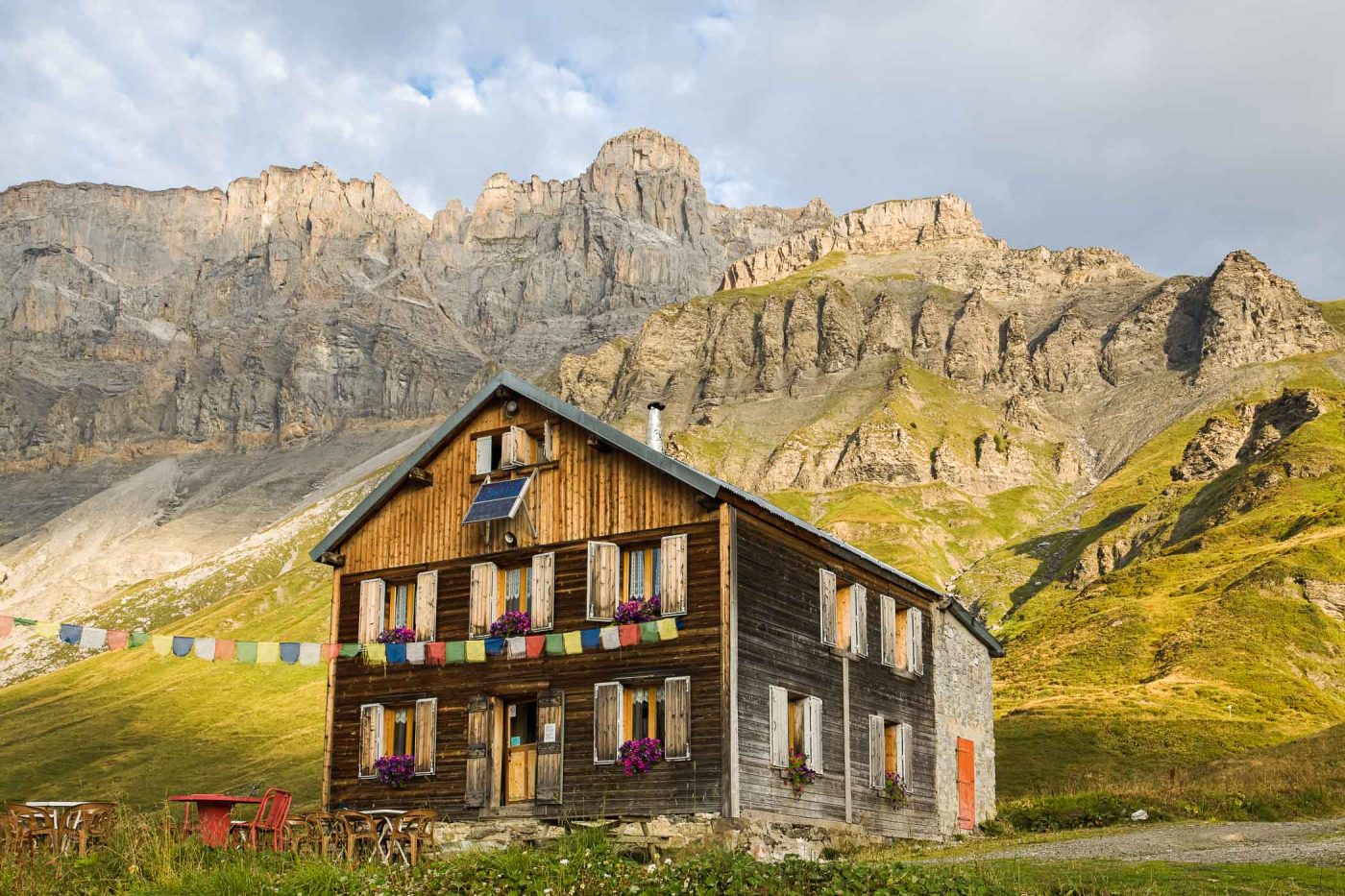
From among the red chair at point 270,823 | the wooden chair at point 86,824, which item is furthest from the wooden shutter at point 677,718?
the wooden chair at point 86,824

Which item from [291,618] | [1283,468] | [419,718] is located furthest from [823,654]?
[291,618]

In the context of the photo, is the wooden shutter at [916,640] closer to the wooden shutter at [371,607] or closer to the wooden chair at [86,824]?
the wooden shutter at [371,607]

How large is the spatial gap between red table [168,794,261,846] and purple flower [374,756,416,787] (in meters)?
8.83

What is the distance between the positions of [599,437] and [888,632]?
981 centimetres

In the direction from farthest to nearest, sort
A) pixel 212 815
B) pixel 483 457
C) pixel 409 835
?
pixel 483 457, pixel 409 835, pixel 212 815

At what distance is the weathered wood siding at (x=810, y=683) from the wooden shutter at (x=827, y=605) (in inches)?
5.8

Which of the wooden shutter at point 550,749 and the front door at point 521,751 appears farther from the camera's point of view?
the front door at point 521,751

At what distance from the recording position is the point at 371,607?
3450 cm

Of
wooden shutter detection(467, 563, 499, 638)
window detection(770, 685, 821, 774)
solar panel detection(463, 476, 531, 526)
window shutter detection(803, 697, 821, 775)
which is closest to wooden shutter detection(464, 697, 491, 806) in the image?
wooden shutter detection(467, 563, 499, 638)

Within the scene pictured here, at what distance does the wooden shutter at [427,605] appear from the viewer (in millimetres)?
33219

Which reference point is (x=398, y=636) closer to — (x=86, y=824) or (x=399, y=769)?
(x=399, y=769)

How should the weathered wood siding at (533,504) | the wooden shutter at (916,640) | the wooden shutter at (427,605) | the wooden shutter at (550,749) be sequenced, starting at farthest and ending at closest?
the wooden shutter at (916,640) → the wooden shutter at (427,605) → the weathered wood siding at (533,504) → the wooden shutter at (550,749)

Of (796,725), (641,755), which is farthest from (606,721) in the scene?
(796,725)

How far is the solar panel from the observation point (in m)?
32.1
